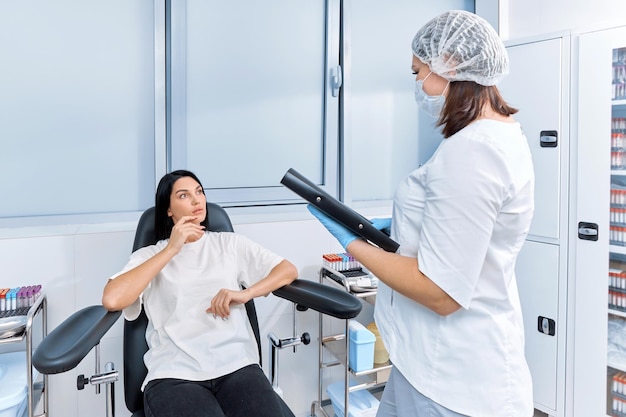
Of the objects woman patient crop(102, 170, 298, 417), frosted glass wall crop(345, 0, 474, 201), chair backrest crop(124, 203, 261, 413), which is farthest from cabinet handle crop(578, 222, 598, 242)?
chair backrest crop(124, 203, 261, 413)

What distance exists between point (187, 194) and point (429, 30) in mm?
872

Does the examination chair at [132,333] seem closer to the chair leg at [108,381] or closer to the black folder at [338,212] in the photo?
the chair leg at [108,381]

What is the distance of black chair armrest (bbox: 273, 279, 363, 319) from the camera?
1.29 meters

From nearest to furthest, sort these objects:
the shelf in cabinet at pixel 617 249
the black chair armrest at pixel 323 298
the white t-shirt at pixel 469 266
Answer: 1. the white t-shirt at pixel 469 266
2. the black chair armrest at pixel 323 298
3. the shelf in cabinet at pixel 617 249

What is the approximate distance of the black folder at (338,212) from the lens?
38.7 inches

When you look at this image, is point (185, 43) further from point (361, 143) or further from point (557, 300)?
point (557, 300)

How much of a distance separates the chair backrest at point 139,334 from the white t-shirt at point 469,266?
70 centimetres

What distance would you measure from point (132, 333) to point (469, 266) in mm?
1020

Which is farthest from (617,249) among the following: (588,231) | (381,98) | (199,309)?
(199,309)

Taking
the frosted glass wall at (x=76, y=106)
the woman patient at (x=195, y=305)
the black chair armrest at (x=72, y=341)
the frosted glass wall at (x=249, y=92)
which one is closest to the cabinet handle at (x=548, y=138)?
the frosted glass wall at (x=249, y=92)

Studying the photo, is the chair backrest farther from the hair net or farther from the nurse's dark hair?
the hair net

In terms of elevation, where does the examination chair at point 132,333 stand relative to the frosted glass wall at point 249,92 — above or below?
below

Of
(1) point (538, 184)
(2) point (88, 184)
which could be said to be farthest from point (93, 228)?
(1) point (538, 184)

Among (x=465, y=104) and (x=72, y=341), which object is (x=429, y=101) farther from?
(x=72, y=341)
